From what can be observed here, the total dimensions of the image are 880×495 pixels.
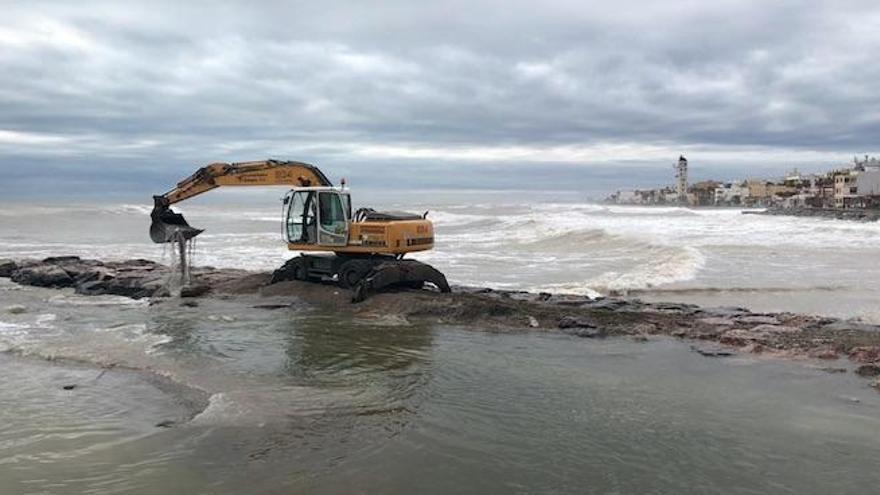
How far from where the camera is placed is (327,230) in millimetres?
14445

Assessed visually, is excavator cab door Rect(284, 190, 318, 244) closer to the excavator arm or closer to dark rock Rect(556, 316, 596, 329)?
the excavator arm

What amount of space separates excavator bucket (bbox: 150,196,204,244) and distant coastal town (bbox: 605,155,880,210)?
92.0m

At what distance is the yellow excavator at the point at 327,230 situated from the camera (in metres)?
14.1

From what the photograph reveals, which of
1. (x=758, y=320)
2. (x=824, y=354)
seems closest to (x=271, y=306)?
(x=758, y=320)

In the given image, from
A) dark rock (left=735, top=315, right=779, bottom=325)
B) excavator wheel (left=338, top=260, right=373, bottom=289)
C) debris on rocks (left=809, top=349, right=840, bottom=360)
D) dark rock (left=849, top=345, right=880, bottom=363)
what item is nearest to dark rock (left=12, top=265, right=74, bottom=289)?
excavator wheel (left=338, top=260, right=373, bottom=289)

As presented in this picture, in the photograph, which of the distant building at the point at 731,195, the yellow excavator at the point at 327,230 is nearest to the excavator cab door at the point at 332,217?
the yellow excavator at the point at 327,230

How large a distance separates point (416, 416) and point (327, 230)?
306 inches

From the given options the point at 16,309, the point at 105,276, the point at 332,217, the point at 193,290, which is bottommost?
the point at 16,309

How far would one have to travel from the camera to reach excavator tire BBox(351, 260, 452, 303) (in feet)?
45.1

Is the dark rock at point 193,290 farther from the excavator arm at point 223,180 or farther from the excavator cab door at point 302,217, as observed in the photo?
the excavator cab door at point 302,217

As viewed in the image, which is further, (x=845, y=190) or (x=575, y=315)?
(x=845, y=190)

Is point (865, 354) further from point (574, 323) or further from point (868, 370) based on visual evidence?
point (574, 323)

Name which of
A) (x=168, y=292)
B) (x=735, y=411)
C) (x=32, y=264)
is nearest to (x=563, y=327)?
(x=735, y=411)

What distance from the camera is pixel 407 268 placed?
14.3m
